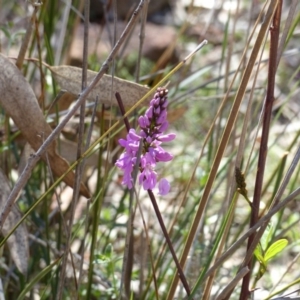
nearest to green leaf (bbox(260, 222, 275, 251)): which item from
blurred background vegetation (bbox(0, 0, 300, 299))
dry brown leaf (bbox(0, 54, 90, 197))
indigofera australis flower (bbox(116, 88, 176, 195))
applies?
blurred background vegetation (bbox(0, 0, 300, 299))

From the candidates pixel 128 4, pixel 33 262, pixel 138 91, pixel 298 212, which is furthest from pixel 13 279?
pixel 128 4

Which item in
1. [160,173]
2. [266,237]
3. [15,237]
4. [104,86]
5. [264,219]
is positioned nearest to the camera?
[264,219]

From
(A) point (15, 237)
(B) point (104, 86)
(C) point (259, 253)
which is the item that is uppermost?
(B) point (104, 86)

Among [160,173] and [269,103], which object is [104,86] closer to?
[269,103]

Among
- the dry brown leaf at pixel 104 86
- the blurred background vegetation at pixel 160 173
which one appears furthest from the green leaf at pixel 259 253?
the dry brown leaf at pixel 104 86

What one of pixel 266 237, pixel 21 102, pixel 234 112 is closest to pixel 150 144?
pixel 234 112

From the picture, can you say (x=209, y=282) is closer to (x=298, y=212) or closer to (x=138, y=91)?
(x=138, y=91)
